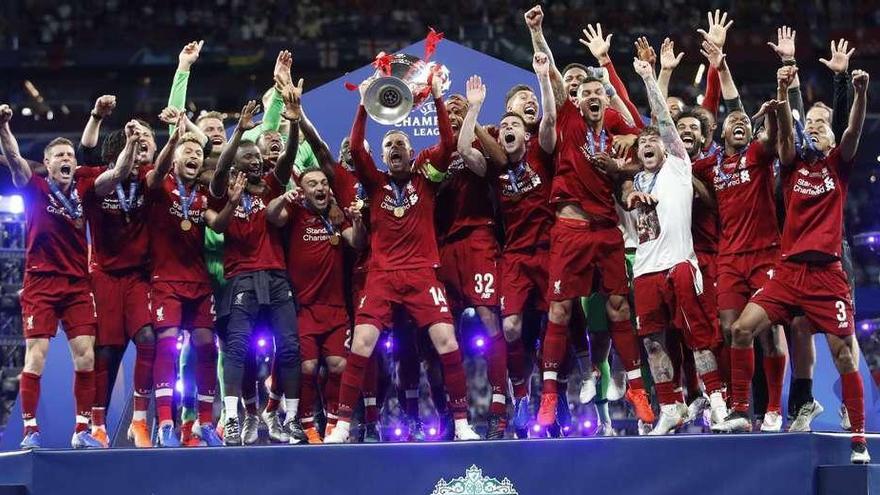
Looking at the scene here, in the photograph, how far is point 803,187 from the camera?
6777 mm

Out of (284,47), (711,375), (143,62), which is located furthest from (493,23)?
(711,375)

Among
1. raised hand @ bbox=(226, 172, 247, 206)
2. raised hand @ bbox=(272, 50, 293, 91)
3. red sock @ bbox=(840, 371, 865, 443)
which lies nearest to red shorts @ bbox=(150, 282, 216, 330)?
raised hand @ bbox=(226, 172, 247, 206)

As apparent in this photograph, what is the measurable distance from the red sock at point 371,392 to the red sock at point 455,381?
2.29 feet

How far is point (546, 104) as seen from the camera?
7.16m

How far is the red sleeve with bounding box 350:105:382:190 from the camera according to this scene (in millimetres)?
7379

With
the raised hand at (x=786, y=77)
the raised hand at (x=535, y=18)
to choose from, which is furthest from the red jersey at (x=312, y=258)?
the raised hand at (x=786, y=77)

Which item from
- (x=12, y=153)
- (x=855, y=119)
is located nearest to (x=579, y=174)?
(x=855, y=119)

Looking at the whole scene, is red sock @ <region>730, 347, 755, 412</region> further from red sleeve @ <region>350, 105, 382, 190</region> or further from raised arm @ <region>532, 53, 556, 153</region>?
red sleeve @ <region>350, 105, 382, 190</region>

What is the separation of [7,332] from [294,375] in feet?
21.2

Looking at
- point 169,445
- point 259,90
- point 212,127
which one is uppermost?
point 259,90

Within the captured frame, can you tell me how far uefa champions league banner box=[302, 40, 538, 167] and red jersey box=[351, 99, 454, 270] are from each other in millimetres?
2017

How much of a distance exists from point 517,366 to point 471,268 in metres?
0.65

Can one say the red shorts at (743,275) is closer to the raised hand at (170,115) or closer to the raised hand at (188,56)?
the raised hand at (170,115)

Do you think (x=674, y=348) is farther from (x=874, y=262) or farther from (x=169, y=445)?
(x=874, y=262)
